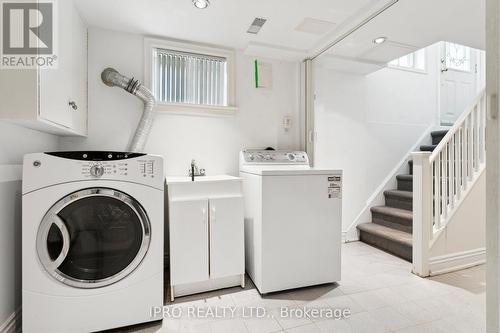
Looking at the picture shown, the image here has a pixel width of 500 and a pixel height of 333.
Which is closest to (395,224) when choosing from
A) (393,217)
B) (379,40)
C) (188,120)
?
(393,217)

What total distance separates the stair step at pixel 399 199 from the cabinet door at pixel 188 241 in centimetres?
255

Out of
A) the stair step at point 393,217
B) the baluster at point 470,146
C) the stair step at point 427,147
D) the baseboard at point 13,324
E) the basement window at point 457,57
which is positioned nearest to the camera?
the baseboard at point 13,324

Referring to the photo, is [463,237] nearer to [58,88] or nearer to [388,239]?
[388,239]

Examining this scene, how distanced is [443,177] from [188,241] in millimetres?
2376

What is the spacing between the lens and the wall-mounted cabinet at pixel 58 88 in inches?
46.0

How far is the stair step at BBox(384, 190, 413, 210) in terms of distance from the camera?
2.98m

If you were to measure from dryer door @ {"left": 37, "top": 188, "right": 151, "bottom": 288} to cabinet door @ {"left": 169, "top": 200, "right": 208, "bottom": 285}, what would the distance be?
27 cm

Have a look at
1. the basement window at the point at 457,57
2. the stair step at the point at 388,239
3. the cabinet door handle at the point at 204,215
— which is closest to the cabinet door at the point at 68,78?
the cabinet door handle at the point at 204,215

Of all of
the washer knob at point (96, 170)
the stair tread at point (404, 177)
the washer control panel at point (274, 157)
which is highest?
the washer control panel at point (274, 157)

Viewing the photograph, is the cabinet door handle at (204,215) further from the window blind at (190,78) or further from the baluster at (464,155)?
the baluster at (464,155)

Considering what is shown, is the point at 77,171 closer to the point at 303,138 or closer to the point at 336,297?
the point at 336,297

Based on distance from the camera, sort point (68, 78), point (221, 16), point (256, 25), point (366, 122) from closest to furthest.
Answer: point (68, 78)
point (221, 16)
point (256, 25)
point (366, 122)


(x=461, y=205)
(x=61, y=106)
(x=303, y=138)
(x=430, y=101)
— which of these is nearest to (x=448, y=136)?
(x=461, y=205)

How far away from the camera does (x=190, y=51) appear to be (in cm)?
239
